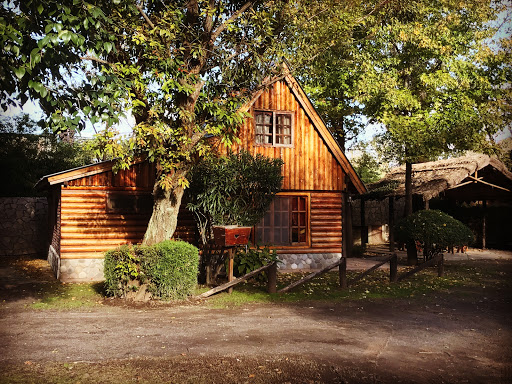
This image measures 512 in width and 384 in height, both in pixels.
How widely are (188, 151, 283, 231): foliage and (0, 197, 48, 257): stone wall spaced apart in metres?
12.7

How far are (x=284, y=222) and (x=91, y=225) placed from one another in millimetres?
6622

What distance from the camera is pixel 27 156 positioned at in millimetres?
24906

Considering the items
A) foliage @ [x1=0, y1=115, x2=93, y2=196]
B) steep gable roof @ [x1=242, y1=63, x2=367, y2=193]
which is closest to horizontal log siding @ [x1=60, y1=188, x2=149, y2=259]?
steep gable roof @ [x1=242, y1=63, x2=367, y2=193]

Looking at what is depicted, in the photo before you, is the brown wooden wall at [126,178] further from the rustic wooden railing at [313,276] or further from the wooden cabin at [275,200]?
the rustic wooden railing at [313,276]

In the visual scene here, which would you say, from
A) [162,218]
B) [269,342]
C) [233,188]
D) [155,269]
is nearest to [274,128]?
[233,188]

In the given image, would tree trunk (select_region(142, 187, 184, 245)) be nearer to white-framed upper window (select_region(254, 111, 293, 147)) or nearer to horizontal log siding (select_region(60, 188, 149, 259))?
horizontal log siding (select_region(60, 188, 149, 259))

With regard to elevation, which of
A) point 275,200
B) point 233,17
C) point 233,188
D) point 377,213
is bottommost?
point 377,213

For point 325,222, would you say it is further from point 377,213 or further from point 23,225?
point 23,225

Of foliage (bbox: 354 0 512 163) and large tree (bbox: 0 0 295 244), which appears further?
foliage (bbox: 354 0 512 163)

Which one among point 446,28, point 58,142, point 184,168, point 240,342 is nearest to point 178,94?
point 184,168

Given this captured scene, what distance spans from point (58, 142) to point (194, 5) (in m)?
17.9

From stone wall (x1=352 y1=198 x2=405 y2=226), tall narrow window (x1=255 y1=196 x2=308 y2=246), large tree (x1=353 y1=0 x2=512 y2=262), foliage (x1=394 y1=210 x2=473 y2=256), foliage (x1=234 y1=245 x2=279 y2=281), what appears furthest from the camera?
stone wall (x1=352 y1=198 x2=405 y2=226)

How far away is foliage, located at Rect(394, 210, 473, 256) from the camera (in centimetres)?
1705

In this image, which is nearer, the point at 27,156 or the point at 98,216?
the point at 98,216
